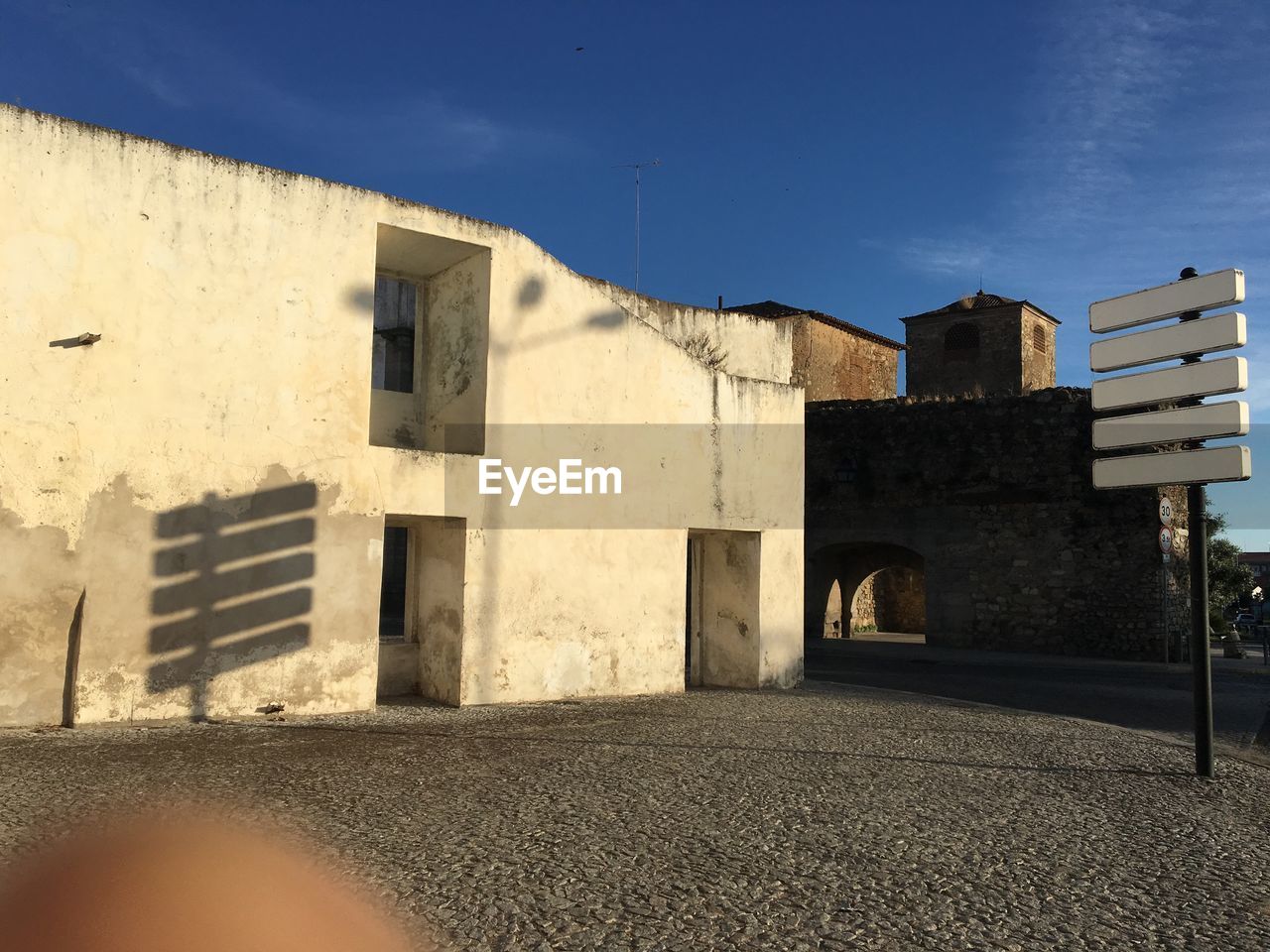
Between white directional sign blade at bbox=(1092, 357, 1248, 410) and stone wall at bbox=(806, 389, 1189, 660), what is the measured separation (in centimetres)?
1221

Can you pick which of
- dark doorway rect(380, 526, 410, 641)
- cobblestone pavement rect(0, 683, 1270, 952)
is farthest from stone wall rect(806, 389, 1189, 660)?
cobblestone pavement rect(0, 683, 1270, 952)

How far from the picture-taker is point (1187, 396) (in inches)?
266

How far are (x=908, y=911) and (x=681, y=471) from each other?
7.42 m

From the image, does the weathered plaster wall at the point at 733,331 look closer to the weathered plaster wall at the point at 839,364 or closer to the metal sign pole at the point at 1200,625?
the metal sign pole at the point at 1200,625

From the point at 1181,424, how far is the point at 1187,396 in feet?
0.64

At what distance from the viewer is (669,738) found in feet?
25.9

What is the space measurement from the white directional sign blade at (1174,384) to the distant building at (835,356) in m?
24.4

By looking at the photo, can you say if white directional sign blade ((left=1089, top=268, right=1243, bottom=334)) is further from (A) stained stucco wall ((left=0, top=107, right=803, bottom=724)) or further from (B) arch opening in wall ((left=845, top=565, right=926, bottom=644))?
(B) arch opening in wall ((left=845, top=565, right=926, bottom=644))

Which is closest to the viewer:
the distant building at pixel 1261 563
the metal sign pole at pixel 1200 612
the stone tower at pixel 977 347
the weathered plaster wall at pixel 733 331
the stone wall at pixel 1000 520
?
the metal sign pole at pixel 1200 612

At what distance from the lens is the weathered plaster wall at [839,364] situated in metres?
33.6

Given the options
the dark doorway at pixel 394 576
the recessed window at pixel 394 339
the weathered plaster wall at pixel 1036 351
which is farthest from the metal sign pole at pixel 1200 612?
the weathered plaster wall at pixel 1036 351

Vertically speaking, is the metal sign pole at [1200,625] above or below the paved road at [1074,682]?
above

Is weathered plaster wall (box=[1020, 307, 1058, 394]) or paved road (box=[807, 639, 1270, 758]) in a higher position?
weathered plaster wall (box=[1020, 307, 1058, 394])

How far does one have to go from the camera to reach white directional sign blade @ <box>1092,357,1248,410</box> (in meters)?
6.53
